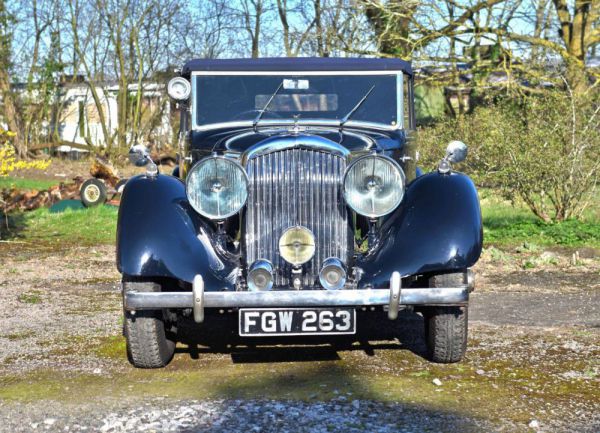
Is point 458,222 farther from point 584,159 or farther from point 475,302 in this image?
point 584,159

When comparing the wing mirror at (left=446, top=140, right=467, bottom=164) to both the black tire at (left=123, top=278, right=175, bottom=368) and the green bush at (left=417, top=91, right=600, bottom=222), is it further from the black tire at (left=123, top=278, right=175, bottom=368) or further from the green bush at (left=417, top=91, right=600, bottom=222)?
the green bush at (left=417, top=91, right=600, bottom=222)

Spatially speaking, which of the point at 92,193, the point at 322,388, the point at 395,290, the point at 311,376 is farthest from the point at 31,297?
the point at 92,193

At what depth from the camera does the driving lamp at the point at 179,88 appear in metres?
6.23

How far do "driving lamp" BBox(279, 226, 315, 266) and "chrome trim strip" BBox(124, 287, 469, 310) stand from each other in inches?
15.3

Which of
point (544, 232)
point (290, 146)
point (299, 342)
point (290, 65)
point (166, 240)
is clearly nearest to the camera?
point (166, 240)

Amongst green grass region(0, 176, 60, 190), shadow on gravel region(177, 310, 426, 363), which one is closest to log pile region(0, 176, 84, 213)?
green grass region(0, 176, 60, 190)

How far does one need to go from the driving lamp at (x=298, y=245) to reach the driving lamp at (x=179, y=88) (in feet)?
5.38

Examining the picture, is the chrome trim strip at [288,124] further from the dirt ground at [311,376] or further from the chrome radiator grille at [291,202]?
the dirt ground at [311,376]

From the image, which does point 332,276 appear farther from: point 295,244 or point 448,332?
point 448,332

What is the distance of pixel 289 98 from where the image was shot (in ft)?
20.7

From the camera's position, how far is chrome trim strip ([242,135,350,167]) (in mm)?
5211

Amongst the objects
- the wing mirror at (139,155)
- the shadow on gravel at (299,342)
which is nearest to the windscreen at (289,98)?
the wing mirror at (139,155)

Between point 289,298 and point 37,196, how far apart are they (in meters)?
12.2

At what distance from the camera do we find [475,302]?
7.52 metres
